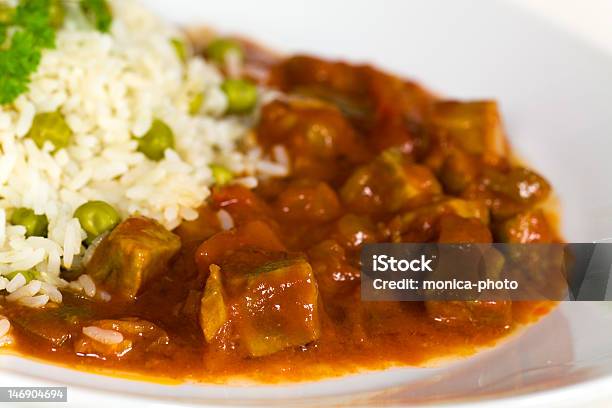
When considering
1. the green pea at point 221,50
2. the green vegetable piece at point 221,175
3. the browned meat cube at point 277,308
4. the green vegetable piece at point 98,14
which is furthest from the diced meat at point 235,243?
the green pea at point 221,50

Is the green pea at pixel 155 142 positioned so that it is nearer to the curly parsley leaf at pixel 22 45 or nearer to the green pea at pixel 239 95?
the curly parsley leaf at pixel 22 45

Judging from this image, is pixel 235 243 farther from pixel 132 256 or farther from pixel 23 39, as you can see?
Answer: pixel 23 39

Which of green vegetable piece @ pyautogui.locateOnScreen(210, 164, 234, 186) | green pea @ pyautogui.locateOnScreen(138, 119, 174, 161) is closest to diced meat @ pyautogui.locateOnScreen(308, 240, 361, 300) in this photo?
green vegetable piece @ pyautogui.locateOnScreen(210, 164, 234, 186)

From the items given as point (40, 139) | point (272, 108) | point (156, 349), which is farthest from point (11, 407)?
point (272, 108)

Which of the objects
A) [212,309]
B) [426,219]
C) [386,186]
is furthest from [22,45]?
[426,219]

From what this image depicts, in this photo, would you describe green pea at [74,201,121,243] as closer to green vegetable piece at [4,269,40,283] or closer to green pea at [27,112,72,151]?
green vegetable piece at [4,269,40,283]

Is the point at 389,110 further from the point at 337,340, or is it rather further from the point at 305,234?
the point at 337,340
